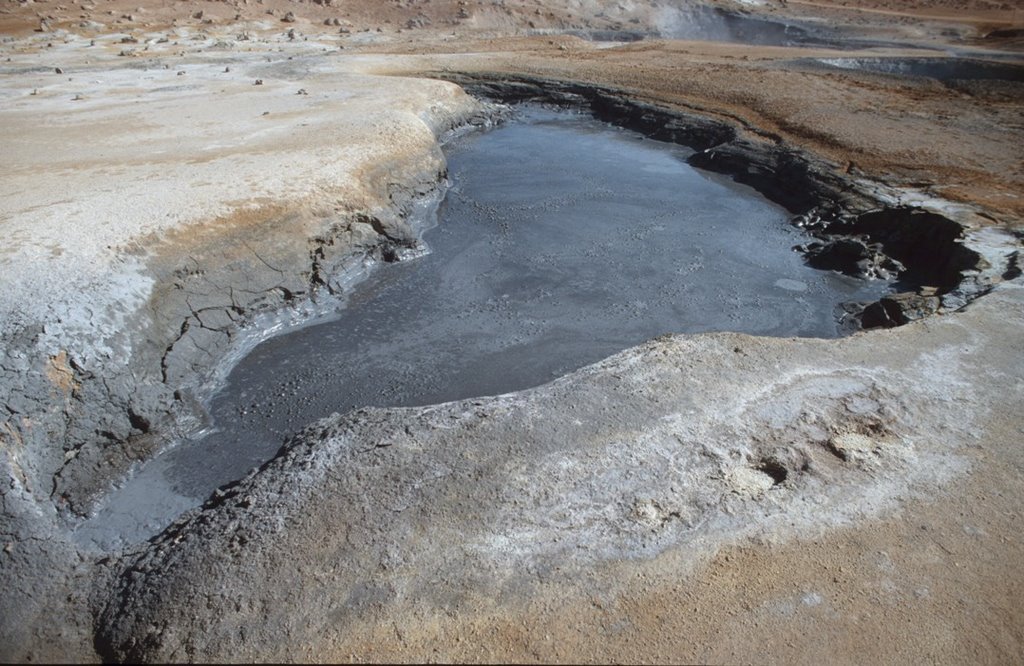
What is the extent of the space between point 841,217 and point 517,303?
15.9 ft

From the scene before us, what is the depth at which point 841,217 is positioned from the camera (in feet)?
31.1

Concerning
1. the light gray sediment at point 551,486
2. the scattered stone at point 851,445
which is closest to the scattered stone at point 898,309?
the light gray sediment at point 551,486

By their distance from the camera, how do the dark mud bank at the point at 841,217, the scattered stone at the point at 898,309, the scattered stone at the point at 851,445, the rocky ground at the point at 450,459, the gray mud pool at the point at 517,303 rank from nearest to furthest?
the rocky ground at the point at 450,459 < the scattered stone at the point at 851,445 < the gray mud pool at the point at 517,303 < the scattered stone at the point at 898,309 < the dark mud bank at the point at 841,217

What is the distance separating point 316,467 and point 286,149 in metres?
5.54

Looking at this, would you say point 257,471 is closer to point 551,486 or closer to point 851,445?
point 551,486

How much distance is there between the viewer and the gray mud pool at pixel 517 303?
18.8 feet

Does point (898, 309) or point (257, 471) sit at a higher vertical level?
point (257, 471)

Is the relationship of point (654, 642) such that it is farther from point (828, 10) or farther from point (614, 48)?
point (828, 10)

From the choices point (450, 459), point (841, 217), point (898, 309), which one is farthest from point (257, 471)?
point (841, 217)

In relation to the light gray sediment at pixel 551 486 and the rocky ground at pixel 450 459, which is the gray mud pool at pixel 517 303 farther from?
the light gray sediment at pixel 551 486

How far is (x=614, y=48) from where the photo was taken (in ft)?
64.0

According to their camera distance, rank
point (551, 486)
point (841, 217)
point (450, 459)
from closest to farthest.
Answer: point (551, 486) → point (450, 459) → point (841, 217)

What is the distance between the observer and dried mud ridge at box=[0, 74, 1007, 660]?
11.7 ft

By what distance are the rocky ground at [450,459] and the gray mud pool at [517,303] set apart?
40 centimetres
